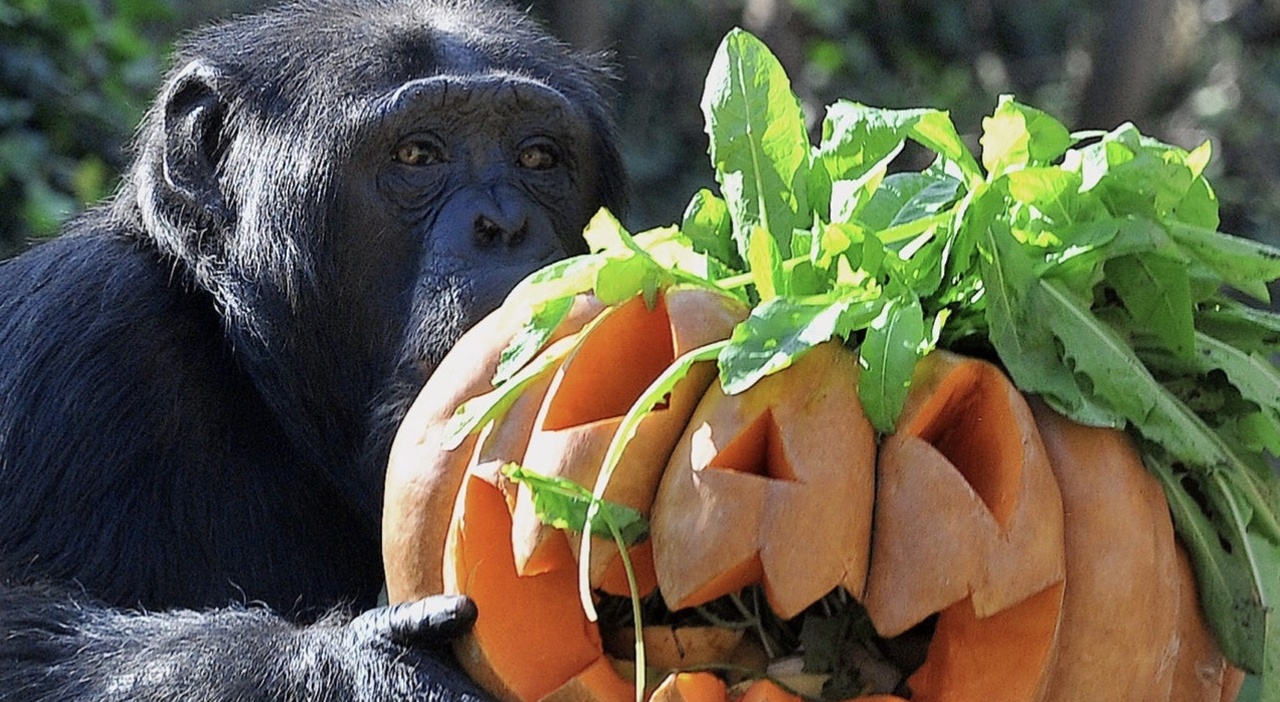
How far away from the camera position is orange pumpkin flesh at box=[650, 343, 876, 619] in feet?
7.79

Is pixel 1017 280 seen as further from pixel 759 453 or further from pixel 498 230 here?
pixel 498 230

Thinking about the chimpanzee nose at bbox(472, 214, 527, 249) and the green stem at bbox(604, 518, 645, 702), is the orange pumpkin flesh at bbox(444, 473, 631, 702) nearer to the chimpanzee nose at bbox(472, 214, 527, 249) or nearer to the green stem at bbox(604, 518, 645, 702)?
the green stem at bbox(604, 518, 645, 702)

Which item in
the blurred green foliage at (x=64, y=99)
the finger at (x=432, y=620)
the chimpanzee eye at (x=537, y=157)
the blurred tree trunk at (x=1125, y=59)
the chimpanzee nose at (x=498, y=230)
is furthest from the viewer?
the blurred tree trunk at (x=1125, y=59)

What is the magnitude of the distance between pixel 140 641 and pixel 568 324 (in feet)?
3.65

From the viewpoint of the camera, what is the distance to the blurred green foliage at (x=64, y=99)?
292 inches

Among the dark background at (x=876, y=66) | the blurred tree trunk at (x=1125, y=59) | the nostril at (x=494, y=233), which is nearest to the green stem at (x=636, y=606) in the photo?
the nostril at (x=494, y=233)

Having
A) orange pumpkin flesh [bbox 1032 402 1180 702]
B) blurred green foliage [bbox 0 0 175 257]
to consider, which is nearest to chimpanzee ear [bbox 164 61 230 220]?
orange pumpkin flesh [bbox 1032 402 1180 702]

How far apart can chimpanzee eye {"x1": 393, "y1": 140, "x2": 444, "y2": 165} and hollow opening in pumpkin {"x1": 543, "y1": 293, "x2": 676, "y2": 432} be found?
160 cm

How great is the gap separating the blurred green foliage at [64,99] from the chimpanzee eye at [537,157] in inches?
141

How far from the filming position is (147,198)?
4312mm

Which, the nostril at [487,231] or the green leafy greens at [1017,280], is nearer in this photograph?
the green leafy greens at [1017,280]

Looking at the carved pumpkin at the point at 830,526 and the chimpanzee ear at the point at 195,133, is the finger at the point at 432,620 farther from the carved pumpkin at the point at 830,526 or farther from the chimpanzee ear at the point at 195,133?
the chimpanzee ear at the point at 195,133

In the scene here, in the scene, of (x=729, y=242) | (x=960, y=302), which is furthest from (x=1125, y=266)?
(x=729, y=242)

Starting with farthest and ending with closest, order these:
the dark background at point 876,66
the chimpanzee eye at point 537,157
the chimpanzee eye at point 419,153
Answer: the dark background at point 876,66 < the chimpanzee eye at point 537,157 < the chimpanzee eye at point 419,153
